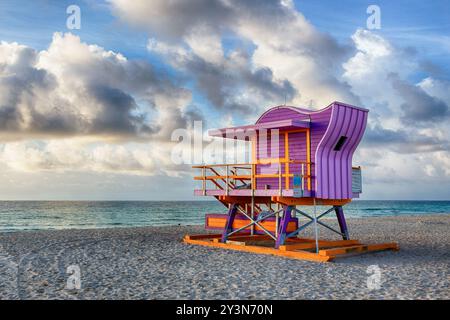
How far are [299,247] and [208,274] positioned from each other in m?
4.99

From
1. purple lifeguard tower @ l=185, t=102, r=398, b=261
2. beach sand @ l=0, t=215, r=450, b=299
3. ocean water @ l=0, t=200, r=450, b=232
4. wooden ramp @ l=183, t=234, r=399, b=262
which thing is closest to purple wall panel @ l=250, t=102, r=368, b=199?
purple lifeguard tower @ l=185, t=102, r=398, b=261

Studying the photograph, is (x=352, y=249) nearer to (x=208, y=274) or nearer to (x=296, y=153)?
(x=296, y=153)

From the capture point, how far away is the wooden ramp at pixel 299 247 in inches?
579

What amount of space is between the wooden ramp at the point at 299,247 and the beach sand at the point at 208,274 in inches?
17.8

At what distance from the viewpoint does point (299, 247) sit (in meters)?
16.0

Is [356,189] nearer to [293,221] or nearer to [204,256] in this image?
[293,221]

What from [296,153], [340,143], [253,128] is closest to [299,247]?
[296,153]

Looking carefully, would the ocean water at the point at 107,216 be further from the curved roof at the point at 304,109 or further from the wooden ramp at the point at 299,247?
the curved roof at the point at 304,109

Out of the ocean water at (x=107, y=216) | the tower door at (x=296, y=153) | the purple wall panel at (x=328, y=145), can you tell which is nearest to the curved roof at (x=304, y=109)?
the purple wall panel at (x=328, y=145)

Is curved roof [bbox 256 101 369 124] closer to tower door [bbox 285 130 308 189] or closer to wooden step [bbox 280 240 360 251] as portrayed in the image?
tower door [bbox 285 130 308 189]
